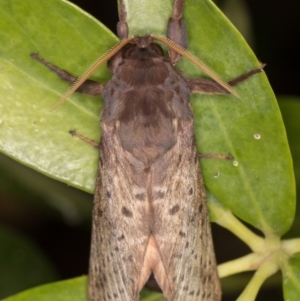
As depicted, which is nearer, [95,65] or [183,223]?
[95,65]

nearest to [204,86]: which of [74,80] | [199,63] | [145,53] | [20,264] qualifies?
[199,63]

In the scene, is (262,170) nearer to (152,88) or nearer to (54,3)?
(152,88)

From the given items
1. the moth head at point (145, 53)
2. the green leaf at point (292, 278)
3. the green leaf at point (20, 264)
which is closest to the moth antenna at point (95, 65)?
the moth head at point (145, 53)

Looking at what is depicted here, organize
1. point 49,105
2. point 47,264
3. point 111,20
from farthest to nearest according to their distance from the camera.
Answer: point 111,20, point 47,264, point 49,105

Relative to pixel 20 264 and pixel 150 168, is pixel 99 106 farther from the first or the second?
pixel 20 264

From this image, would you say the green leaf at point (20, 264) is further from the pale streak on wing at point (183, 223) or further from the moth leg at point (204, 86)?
the moth leg at point (204, 86)

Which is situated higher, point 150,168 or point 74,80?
point 74,80

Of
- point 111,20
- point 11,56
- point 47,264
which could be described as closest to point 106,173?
point 11,56
